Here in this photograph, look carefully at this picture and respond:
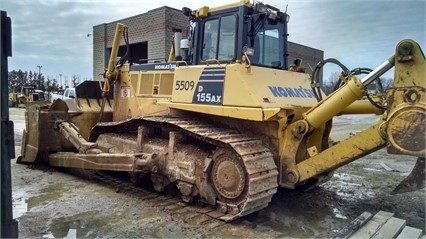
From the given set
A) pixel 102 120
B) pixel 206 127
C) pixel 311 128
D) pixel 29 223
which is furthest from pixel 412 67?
pixel 102 120

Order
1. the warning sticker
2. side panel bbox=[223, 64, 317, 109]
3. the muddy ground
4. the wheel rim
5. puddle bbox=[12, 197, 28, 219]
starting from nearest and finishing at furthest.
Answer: the muddy ground, the wheel rim, side panel bbox=[223, 64, 317, 109], puddle bbox=[12, 197, 28, 219], the warning sticker

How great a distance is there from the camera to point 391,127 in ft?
11.9

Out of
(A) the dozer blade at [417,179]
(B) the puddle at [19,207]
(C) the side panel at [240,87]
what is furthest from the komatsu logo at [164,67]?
(A) the dozer blade at [417,179]

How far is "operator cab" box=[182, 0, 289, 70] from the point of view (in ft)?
15.9

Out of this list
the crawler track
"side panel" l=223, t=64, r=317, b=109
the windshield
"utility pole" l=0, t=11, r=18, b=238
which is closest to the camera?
"utility pole" l=0, t=11, r=18, b=238

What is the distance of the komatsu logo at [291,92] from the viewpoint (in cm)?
475

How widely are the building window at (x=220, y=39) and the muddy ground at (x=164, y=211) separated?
2191 millimetres

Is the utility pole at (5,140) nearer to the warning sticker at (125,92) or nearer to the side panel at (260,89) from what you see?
the side panel at (260,89)

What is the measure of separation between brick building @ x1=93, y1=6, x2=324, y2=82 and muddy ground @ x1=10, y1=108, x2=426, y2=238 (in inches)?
334

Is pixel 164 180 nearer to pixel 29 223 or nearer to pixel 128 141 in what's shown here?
pixel 128 141

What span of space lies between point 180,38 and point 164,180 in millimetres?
2271

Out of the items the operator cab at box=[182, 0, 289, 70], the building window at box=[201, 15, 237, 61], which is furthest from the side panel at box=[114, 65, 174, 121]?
the building window at box=[201, 15, 237, 61]

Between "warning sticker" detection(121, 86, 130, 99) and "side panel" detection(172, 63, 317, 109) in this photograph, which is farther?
"warning sticker" detection(121, 86, 130, 99)

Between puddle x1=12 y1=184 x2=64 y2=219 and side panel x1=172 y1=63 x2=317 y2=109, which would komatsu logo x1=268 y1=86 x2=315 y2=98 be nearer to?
side panel x1=172 y1=63 x2=317 y2=109
